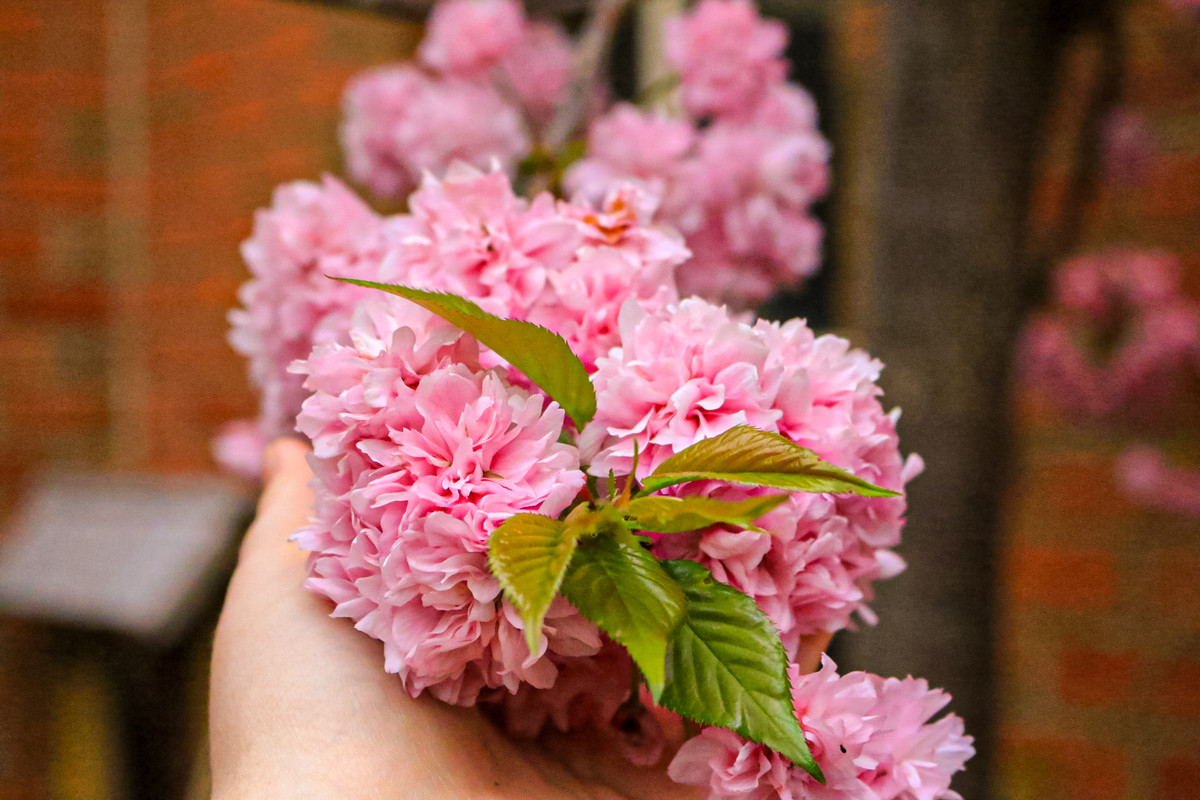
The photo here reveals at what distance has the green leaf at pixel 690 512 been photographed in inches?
10.3

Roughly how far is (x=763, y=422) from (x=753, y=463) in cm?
2

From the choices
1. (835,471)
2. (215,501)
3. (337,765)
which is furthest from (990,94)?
(215,501)

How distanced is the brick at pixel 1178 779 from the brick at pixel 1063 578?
0.22m

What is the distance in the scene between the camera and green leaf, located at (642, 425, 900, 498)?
277 mm

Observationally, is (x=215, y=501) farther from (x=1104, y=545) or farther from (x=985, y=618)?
(x=1104, y=545)

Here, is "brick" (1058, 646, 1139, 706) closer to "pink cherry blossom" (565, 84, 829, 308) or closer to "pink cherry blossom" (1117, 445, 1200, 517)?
"pink cherry blossom" (1117, 445, 1200, 517)

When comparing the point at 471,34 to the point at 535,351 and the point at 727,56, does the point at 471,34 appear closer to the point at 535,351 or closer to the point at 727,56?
the point at 727,56

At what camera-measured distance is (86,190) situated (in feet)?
5.62

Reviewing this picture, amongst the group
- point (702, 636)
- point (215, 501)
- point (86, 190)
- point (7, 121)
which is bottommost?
point (215, 501)

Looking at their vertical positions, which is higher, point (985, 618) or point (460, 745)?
point (460, 745)

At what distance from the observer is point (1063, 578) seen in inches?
49.1

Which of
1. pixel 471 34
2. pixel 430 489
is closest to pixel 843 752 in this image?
pixel 430 489

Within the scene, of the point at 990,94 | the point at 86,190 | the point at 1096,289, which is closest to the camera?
the point at 990,94

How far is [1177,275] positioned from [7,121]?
6.22 feet
